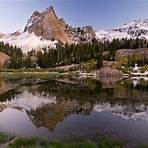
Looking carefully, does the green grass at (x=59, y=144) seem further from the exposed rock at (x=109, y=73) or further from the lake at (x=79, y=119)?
the exposed rock at (x=109, y=73)

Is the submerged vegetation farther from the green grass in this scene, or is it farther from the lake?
the lake

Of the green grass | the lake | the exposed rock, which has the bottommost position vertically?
the lake

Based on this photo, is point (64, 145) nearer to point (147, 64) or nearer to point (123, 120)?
point (123, 120)

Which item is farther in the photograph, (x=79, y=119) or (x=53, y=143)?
(x=79, y=119)

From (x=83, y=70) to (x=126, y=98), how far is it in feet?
395

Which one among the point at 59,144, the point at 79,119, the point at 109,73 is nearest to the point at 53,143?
the point at 59,144

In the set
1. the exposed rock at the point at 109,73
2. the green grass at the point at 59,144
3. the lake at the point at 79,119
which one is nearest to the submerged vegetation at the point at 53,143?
the green grass at the point at 59,144


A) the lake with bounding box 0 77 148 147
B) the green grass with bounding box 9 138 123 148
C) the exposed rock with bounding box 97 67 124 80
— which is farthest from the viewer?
the exposed rock with bounding box 97 67 124 80

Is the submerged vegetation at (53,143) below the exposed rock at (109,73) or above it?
below

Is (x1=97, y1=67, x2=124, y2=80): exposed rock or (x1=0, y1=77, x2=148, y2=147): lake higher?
(x1=97, y1=67, x2=124, y2=80): exposed rock

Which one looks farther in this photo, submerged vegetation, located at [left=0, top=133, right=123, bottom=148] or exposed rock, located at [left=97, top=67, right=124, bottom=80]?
exposed rock, located at [left=97, top=67, right=124, bottom=80]

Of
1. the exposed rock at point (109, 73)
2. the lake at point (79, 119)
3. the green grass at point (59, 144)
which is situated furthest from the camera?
the exposed rock at point (109, 73)

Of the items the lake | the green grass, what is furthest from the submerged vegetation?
the lake

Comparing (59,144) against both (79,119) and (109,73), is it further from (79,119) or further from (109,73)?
(109,73)
